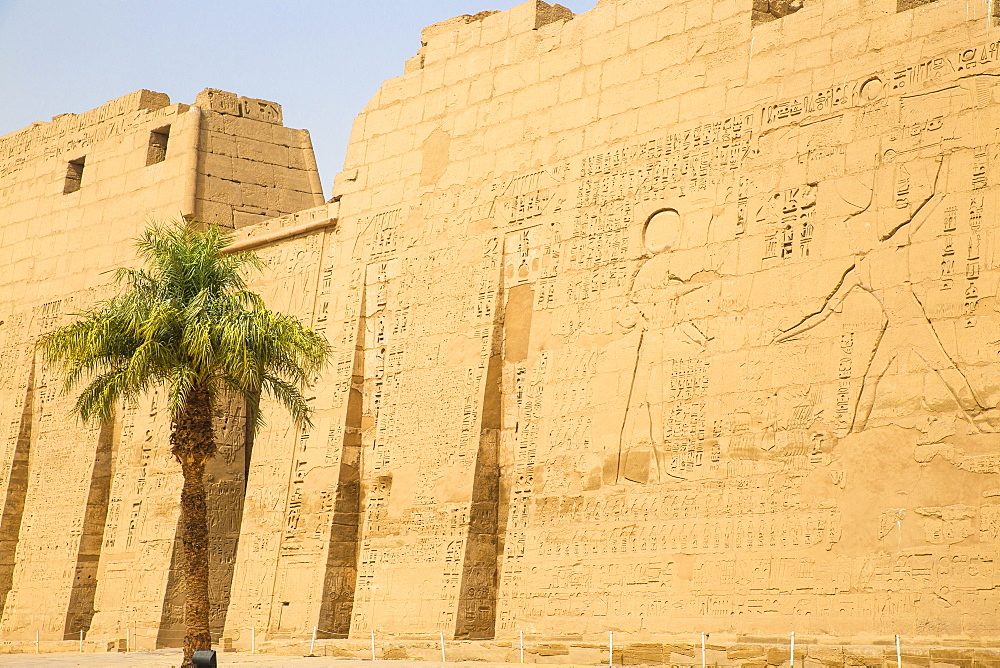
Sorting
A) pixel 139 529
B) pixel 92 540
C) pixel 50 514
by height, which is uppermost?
pixel 50 514

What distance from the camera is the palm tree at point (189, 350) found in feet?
35.1

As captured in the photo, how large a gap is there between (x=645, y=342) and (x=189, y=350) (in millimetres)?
3572

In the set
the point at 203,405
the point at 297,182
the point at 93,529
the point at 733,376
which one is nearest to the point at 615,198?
the point at 733,376

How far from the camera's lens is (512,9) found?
44.2 ft

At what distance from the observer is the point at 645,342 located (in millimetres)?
11461

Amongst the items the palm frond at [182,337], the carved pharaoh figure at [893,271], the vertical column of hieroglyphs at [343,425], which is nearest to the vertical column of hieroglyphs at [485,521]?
the vertical column of hieroglyphs at [343,425]

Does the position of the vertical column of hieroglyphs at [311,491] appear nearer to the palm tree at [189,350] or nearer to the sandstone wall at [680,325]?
the sandstone wall at [680,325]

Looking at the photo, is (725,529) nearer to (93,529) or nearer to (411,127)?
(411,127)

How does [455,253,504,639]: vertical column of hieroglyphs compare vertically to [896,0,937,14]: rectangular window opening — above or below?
below

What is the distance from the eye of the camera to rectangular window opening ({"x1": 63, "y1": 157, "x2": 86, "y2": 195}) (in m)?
18.8

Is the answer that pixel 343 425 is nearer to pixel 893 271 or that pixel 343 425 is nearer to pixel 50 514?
pixel 50 514

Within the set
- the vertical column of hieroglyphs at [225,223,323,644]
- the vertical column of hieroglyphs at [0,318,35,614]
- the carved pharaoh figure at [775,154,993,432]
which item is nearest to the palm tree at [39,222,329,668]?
the vertical column of hieroglyphs at [225,223,323,644]

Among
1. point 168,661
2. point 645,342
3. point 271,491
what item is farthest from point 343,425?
point 645,342

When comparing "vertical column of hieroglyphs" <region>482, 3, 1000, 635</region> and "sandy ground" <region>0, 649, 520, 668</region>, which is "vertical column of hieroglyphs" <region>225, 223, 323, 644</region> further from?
"vertical column of hieroglyphs" <region>482, 3, 1000, 635</region>
